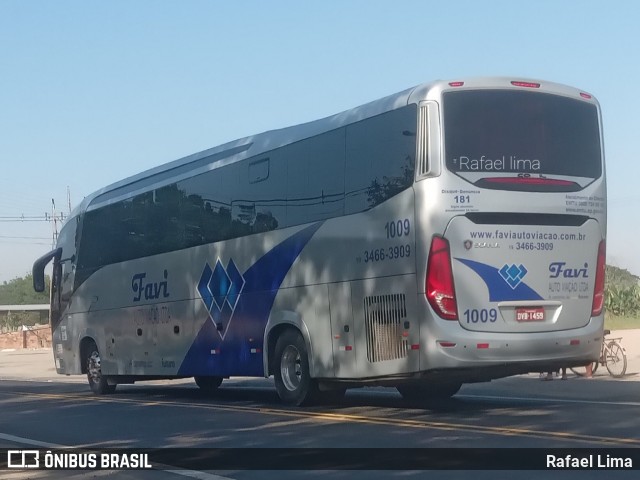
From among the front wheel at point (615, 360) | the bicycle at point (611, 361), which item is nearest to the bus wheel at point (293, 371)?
the bicycle at point (611, 361)

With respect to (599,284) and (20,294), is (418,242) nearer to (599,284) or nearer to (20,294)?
(599,284)

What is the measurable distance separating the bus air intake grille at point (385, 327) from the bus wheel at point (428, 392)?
2794 mm

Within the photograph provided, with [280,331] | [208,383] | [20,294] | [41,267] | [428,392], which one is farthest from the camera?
[20,294]

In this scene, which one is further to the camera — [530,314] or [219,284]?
[219,284]

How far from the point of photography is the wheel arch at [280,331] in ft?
50.9

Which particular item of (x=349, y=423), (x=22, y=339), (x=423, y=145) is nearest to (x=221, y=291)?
(x=349, y=423)

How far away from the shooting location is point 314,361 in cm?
1534

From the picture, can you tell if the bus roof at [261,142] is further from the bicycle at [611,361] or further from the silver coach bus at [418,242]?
the bicycle at [611,361]

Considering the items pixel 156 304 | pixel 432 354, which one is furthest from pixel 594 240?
pixel 156 304

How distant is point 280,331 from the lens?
1650 centimetres

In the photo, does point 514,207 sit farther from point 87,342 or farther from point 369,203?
point 87,342

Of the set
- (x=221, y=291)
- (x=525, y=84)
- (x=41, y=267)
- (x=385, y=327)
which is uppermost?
(x=525, y=84)

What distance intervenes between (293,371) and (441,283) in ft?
12.9

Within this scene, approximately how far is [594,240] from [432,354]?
9.28 ft
